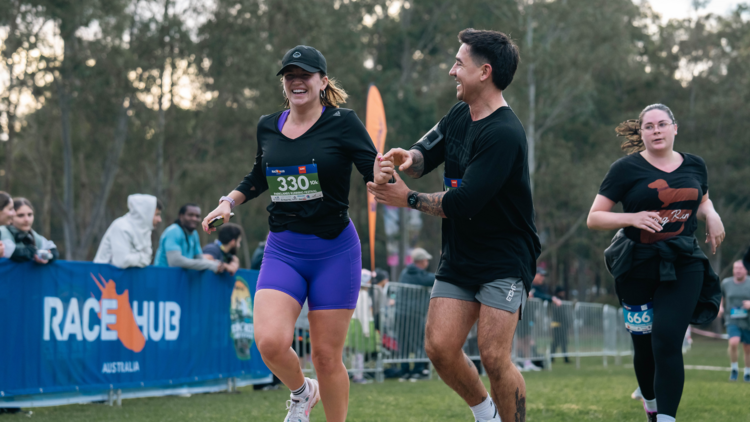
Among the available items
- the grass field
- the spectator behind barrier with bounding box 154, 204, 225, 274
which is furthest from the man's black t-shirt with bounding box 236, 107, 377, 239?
the spectator behind barrier with bounding box 154, 204, 225, 274

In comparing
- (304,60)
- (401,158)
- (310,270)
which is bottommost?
(310,270)

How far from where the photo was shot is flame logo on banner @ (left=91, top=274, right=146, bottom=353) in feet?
25.5

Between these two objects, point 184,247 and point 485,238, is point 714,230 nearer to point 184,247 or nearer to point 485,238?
point 485,238

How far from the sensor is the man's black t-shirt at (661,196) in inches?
193

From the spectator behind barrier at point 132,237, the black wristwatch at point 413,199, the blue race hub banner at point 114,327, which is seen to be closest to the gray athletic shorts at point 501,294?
the black wristwatch at point 413,199

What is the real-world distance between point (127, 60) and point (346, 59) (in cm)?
1039

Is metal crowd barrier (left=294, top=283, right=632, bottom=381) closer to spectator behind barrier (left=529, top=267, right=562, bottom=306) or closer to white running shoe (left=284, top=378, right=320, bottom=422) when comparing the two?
spectator behind barrier (left=529, top=267, right=562, bottom=306)

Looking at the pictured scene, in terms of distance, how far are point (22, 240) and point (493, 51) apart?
517 cm

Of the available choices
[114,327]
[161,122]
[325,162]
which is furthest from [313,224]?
[161,122]

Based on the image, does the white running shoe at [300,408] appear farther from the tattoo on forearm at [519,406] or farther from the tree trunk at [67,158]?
the tree trunk at [67,158]

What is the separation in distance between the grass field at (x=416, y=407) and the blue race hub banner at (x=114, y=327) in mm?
315

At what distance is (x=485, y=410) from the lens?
4.14 m

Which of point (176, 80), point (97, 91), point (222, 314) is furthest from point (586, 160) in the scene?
point (222, 314)

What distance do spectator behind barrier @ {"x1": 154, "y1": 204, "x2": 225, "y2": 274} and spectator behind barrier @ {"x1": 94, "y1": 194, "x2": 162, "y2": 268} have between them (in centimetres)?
30
